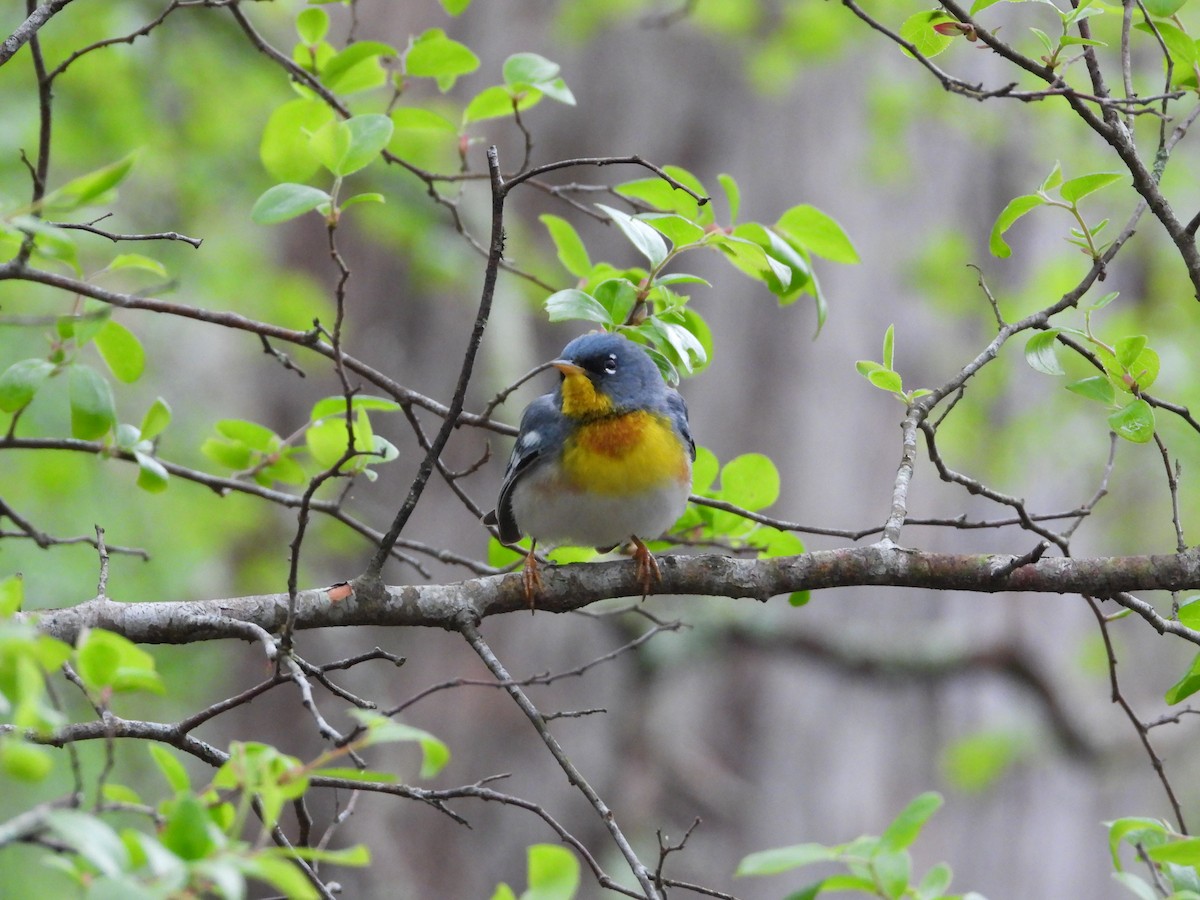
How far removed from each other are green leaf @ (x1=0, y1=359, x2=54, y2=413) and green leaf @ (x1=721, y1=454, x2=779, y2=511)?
1.54 meters

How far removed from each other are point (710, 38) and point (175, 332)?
14.7ft

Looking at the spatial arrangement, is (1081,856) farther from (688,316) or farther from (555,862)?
(555,862)

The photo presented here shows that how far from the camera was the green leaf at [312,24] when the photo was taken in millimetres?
2846

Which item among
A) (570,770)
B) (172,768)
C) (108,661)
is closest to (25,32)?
(108,661)

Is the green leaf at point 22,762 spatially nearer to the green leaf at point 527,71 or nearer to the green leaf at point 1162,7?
the green leaf at point 527,71

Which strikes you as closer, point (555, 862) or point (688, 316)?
point (555, 862)

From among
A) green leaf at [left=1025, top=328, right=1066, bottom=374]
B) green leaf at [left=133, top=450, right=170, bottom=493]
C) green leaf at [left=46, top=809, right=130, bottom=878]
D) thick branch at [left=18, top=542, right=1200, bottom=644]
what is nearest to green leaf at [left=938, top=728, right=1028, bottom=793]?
thick branch at [left=18, top=542, right=1200, bottom=644]

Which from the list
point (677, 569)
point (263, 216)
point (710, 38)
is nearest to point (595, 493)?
point (677, 569)

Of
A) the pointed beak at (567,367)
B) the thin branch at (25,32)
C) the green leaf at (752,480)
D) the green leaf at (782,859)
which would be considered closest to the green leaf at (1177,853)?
the green leaf at (782,859)

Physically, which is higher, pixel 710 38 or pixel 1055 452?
pixel 710 38

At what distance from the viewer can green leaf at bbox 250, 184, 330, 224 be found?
212 cm

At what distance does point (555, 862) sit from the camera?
5.28ft

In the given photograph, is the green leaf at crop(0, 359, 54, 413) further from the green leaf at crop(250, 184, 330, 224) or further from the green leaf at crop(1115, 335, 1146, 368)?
the green leaf at crop(1115, 335, 1146, 368)

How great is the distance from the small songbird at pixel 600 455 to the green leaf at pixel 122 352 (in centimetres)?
99
